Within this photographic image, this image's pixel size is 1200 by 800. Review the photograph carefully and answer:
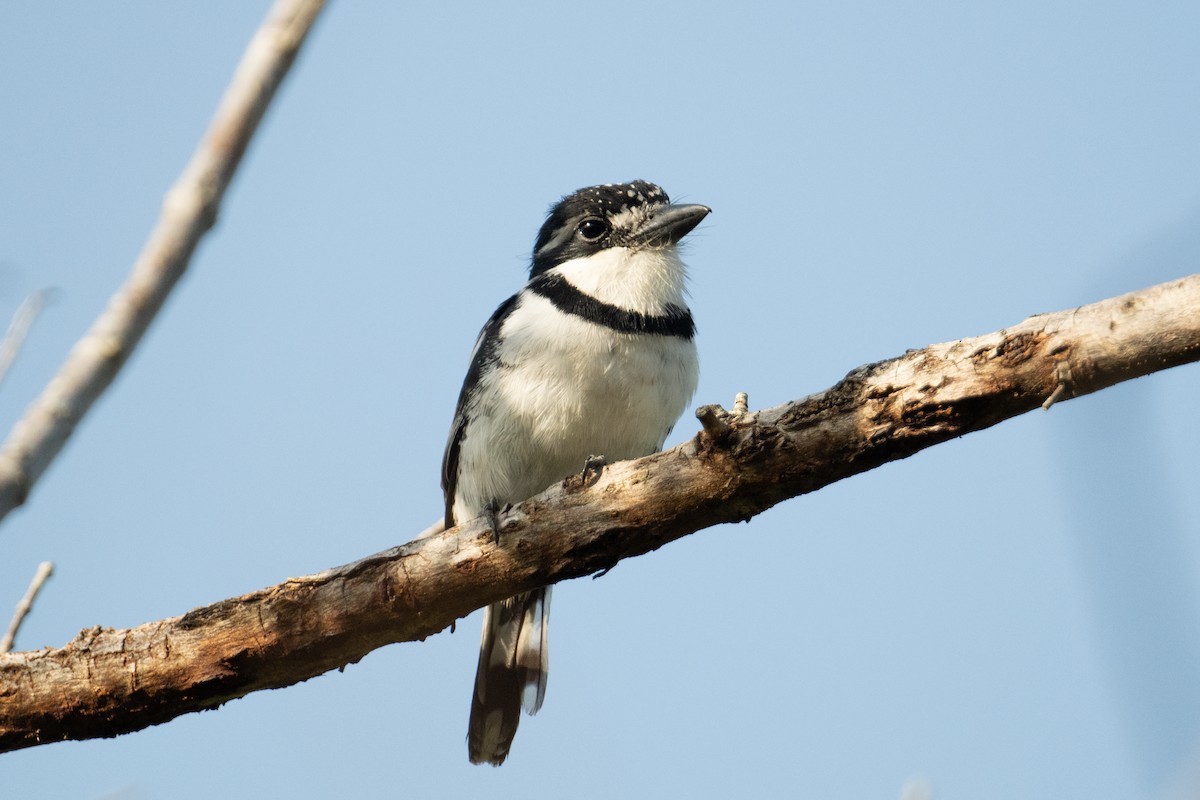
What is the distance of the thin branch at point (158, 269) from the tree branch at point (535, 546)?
4.47 ft

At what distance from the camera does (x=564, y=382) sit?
4691 millimetres

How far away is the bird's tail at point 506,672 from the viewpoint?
16.9 ft

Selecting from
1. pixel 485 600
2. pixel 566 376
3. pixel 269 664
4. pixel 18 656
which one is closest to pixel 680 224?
pixel 566 376

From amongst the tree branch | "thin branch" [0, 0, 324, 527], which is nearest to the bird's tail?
the tree branch

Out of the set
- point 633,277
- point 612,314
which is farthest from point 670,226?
point 612,314

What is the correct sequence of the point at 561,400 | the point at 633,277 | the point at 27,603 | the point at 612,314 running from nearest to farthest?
the point at 27,603 → the point at 561,400 → the point at 612,314 → the point at 633,277

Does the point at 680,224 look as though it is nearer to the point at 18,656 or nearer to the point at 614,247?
the point at 614,247

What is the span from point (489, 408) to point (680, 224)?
1.25 metres

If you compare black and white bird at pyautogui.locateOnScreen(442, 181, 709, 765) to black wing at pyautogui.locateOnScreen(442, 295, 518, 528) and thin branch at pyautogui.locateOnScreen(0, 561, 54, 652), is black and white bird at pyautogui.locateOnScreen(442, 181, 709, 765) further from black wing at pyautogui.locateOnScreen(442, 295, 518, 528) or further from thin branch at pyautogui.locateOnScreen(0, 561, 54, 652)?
thin branch at pyautogui.locateOnScreen(0, 561, 54, 652)

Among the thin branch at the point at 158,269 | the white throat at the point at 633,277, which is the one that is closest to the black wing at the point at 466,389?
the white throat at the point at 633,277

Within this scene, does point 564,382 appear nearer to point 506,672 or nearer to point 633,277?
A: point 633,277

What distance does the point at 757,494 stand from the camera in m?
3.27

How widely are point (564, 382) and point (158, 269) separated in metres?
2.47

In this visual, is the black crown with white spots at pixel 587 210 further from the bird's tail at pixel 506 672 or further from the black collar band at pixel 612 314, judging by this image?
the bird's tail at pixel 506 672
